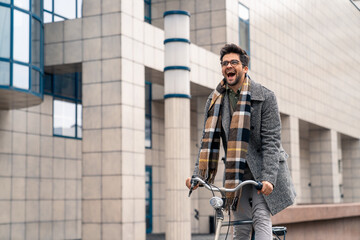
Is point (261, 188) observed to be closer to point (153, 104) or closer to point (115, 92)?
point (115, 92)

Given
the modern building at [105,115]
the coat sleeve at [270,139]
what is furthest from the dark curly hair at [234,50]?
the modern building at [105,115]

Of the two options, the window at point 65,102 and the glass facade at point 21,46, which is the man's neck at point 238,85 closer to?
the glass facade at point 21,46

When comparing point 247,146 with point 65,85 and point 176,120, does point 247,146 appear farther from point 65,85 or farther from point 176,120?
point 65,85

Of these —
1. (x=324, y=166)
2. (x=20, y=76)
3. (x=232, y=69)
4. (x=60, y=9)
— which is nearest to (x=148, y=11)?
(x=60, y=9)

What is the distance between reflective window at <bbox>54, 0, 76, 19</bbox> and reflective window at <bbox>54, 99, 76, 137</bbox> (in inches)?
113

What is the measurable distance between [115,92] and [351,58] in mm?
27679

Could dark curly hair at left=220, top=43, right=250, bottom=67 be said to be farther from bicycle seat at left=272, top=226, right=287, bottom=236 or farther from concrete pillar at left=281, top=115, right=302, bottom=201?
concrete pillar at left=281, top=115, right=302, bottom=201

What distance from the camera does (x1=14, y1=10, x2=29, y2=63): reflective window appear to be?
15234 mm

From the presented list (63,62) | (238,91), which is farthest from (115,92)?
(238,91)

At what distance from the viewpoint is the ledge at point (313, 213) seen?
31.4 feet

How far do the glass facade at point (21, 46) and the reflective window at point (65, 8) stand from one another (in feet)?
9.37

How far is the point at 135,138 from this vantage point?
16.9 m

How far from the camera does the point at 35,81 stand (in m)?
15.9

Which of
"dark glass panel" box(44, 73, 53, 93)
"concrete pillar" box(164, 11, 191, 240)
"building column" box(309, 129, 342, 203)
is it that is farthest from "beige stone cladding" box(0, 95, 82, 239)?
"building column" box(309, 129, 342, 203)
